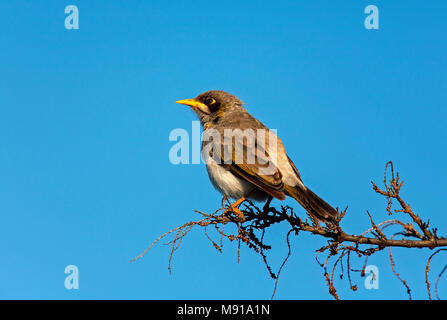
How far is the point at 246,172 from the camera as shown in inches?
334

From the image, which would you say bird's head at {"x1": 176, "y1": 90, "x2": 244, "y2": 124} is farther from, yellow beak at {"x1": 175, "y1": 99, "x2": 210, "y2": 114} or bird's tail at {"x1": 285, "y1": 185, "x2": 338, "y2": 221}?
bird's tail at {"x1": 285, "y1": 185, "x2": 338, "y2": 221}

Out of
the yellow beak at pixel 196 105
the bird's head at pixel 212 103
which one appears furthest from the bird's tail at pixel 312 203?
the yellow beak at pixel 196 105

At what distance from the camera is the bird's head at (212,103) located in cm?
1084

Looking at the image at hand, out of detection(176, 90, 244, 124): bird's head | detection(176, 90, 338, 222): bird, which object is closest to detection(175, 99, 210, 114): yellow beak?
detection(176, 90, 244, 124): bird's head

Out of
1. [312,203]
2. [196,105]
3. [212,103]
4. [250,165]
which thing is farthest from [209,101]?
[312,203]

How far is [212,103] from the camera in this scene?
11.0 meters

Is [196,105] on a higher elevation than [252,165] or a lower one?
higher

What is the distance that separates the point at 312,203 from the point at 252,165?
1.45m

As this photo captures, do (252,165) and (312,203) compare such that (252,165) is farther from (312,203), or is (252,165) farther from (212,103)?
(212,103)

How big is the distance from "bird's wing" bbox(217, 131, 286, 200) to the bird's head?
1.78 metres

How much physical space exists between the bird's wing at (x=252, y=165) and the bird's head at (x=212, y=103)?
1779 mm

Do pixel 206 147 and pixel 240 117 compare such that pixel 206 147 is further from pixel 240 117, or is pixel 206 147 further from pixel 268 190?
pixel 268 190

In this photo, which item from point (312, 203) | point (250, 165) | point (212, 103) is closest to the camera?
point (312, 203)
